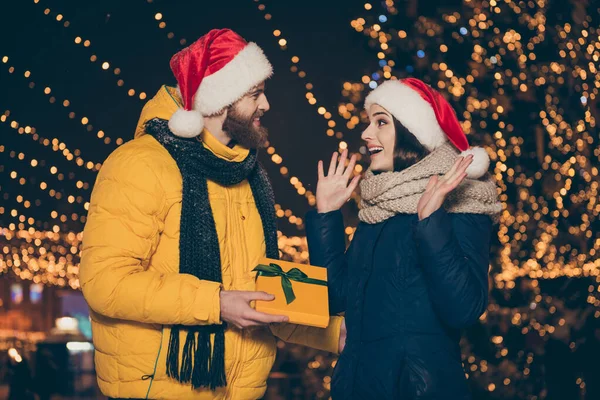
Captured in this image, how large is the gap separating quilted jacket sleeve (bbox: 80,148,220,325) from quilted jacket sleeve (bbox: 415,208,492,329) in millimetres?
749

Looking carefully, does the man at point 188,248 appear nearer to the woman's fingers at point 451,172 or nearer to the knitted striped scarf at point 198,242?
the knitted striped scarf at point 198,242

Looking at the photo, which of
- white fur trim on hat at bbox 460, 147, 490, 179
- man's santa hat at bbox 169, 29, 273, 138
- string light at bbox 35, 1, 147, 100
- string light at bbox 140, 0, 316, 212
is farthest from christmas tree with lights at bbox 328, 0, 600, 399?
white fur trim on hat at bbox 460, 147, 490, 179

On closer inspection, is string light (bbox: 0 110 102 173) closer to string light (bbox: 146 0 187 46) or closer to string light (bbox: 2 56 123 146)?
string light (bbox: 2 56 123 146)

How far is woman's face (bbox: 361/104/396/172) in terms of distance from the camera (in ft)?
11.7

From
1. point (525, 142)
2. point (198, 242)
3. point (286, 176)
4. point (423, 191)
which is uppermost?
point (423, 191)

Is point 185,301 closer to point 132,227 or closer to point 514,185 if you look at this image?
point 132,227

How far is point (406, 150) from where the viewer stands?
11.6 ft

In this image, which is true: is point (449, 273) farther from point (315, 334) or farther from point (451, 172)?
point (315, 334)

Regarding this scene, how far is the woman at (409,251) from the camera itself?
3213mm

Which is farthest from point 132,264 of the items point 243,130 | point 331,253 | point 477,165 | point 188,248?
point 477,165

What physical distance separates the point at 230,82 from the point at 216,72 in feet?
0.31

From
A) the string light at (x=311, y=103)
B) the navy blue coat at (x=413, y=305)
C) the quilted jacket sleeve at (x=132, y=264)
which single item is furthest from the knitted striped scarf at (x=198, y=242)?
the string light at (x=311, y=103)

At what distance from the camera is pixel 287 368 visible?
695 centimetres

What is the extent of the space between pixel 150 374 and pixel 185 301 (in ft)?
1.01
